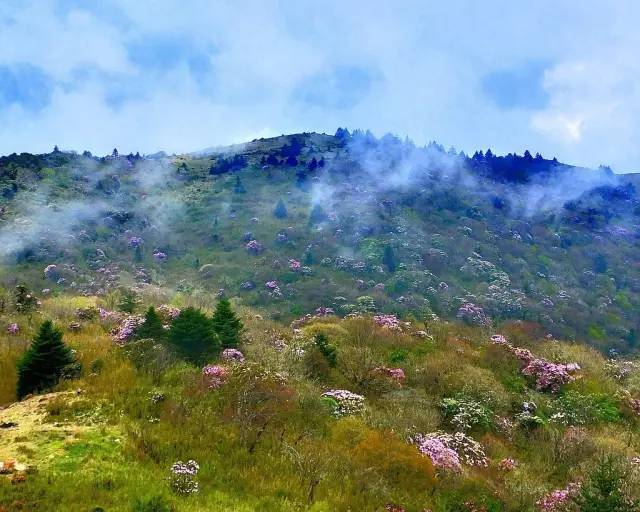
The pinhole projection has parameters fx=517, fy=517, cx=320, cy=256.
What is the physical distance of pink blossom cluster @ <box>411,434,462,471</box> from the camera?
1276 cm

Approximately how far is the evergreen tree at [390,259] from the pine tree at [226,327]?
115 ft

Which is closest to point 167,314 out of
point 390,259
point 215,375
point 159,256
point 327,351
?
point 327,351

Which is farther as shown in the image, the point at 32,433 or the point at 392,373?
the point at 392,373

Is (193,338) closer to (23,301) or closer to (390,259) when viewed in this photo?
(23,301)

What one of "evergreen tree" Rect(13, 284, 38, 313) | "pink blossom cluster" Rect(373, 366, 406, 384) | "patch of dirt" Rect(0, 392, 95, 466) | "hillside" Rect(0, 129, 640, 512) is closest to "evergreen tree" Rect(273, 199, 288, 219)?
"hillside" Rect(0, 129, 640, 512)

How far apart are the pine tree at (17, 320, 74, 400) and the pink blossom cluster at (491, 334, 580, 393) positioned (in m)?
18.0

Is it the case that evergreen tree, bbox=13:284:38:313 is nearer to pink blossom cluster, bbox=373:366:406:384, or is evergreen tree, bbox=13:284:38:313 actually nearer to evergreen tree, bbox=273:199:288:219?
pink blossom cluster, bbox=373:366:406:384

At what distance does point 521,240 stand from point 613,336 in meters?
21.1

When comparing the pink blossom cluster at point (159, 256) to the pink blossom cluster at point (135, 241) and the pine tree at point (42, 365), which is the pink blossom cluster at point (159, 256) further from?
the pine tree at point (42, 365)

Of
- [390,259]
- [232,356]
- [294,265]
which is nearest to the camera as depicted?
[232,356]

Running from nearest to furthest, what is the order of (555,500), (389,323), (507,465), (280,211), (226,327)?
(555,500), (507,465), (226,327), (389,323), (280,211)

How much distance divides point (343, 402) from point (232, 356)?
4329 millimetres

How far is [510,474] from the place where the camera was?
13672 mm

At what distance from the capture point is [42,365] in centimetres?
1430
